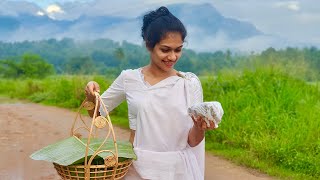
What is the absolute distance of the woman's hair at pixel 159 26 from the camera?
243 cm

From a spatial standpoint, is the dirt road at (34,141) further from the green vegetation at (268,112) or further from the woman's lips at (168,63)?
the woman's lips at (168,63)

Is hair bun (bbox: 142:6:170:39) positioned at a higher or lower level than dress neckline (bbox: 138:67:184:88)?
higher

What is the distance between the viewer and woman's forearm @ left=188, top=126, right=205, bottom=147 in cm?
233

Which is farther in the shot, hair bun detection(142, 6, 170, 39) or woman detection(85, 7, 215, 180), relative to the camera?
hair bun detection(142, 6, 170, 39)

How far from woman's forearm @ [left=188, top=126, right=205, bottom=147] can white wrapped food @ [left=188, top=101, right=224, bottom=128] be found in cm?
20

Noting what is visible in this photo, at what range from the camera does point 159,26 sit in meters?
2.45

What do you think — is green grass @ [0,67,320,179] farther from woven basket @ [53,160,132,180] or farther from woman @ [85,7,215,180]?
woven basket @ [53,160,132,180]

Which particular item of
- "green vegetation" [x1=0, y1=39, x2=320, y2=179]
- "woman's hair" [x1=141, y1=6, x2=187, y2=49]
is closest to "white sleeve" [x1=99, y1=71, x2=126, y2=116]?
"woman's hair" [x1=141, y1=6, x2=187, y2=49]

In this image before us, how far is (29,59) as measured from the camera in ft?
124

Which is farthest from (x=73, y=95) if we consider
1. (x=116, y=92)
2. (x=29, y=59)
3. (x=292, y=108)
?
(x=29, y=59)

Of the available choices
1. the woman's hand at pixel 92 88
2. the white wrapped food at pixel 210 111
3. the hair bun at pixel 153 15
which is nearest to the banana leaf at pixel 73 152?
the woman's hand at pixel 92 88

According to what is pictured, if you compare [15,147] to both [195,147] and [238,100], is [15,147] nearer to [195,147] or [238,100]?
[238,100]

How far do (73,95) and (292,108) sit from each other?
6.99m

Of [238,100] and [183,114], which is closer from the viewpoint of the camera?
[183,114]
